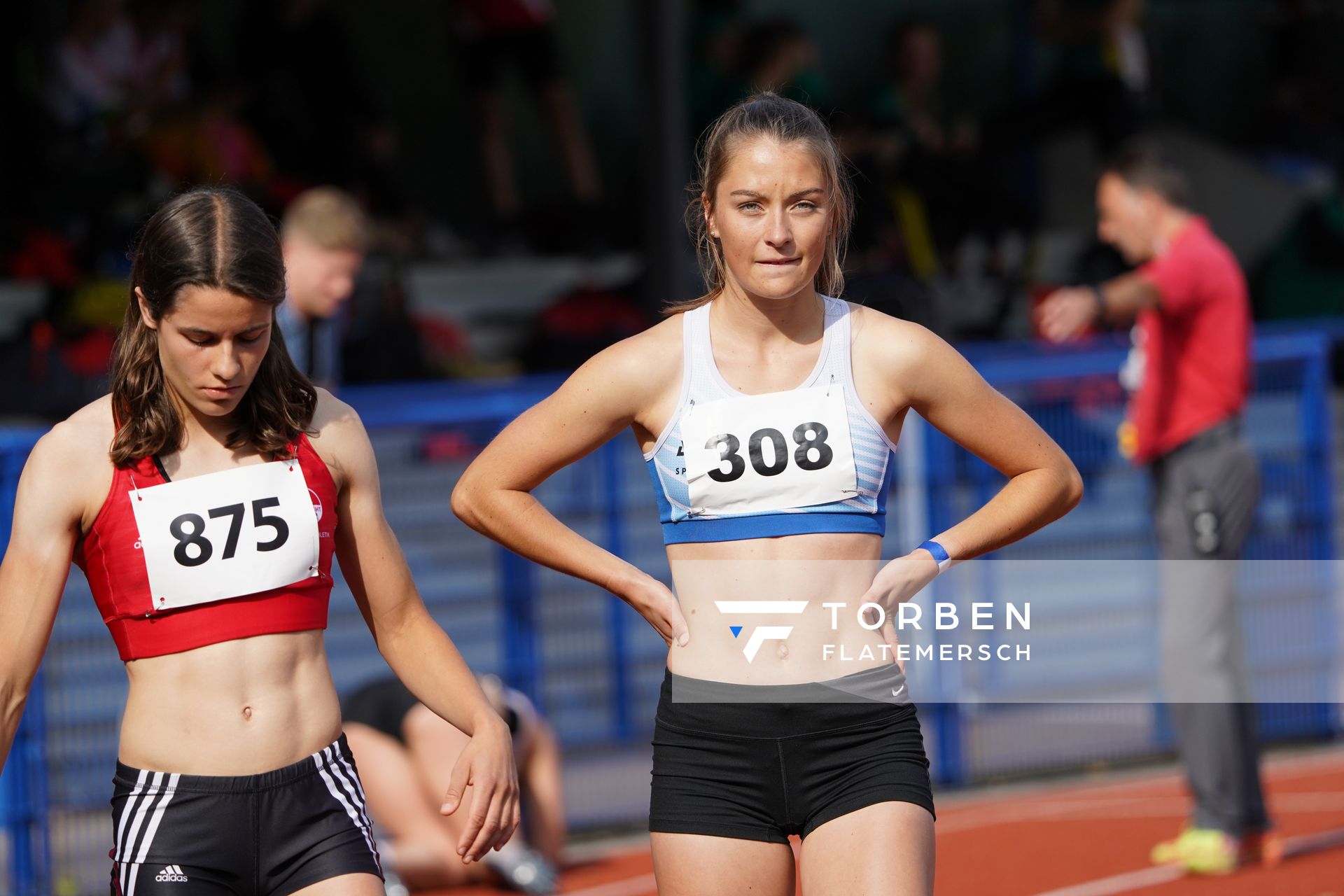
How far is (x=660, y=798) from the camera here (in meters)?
3.33

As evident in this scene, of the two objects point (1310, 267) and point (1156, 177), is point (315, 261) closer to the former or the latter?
point (1156, 177)

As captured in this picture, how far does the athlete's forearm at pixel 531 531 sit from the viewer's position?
3.51 meters

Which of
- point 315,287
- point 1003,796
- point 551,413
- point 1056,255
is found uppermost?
point 1056,255

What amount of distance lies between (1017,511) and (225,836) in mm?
1620

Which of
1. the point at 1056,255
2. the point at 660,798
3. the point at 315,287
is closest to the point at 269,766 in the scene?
the point at 660,798

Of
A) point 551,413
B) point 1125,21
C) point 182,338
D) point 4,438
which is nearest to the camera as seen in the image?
point 182,338

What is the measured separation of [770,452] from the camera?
3.34m

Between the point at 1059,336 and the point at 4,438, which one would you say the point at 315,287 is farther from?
the point at 1059,336

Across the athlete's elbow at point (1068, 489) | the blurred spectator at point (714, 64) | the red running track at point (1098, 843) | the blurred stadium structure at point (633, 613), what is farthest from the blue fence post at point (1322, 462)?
the athlete's elbow at point (1068, 489)

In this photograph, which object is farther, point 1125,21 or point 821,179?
point 1125,21

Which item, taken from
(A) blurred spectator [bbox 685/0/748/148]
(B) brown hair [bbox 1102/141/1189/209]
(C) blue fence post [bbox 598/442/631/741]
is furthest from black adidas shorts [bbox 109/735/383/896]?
(A) blurred spectator [bbox 685/0/748/148]

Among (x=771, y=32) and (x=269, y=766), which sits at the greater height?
(x=771, y=32)

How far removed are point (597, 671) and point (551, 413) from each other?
145 inches

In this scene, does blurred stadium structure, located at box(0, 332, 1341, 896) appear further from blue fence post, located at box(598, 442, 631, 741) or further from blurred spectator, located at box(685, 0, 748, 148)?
blurred spectator, located at box(685, 0, 748, 148)
